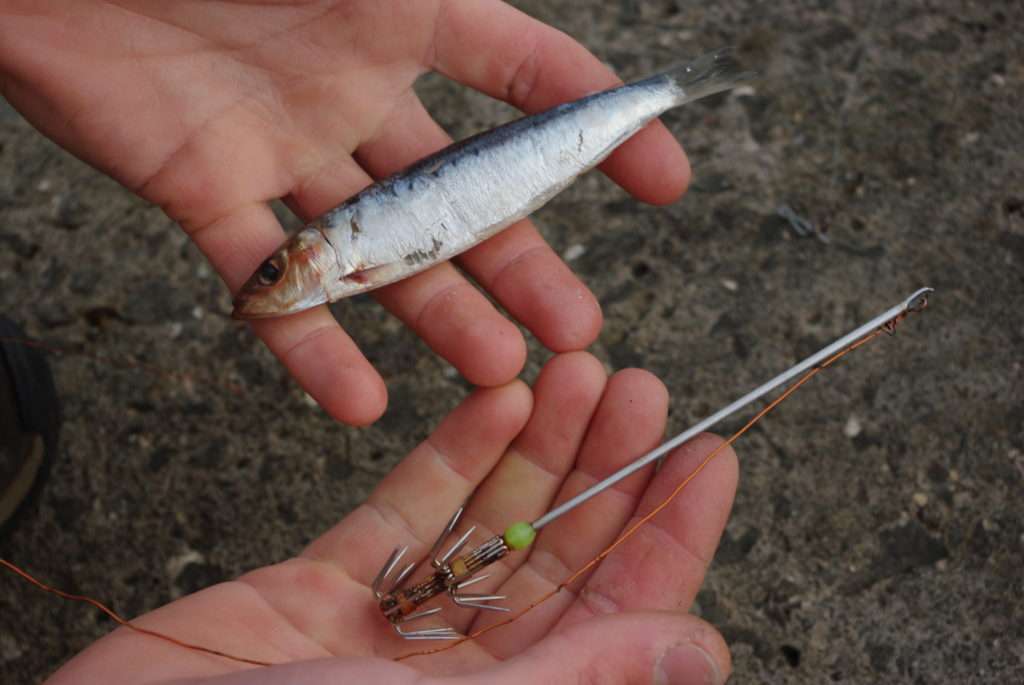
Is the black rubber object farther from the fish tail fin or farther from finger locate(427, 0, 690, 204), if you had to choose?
the fish tail fin

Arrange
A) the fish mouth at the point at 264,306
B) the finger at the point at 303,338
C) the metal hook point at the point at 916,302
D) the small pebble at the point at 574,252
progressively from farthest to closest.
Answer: the small pebble at the point at 574,252 → the fish mouth at the point at 264,306 → the finger at the point at 303,338 → the metal hook point at the point at 916,302

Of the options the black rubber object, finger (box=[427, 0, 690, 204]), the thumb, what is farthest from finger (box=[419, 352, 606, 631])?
the black rubber object

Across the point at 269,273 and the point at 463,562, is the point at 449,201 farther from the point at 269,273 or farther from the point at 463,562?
the point at 463,562

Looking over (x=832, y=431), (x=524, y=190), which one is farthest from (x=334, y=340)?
(x=832, y=431)

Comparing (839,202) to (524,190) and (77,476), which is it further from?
(77,476)

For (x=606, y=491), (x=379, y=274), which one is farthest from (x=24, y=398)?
(x=606, y=491)

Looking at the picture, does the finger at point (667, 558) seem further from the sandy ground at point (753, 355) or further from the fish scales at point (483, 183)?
the fish scales at point (483, 183)

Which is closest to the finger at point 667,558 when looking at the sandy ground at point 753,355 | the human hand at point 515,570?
the human hand at point 515,570

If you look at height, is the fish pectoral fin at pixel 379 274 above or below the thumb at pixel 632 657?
above
